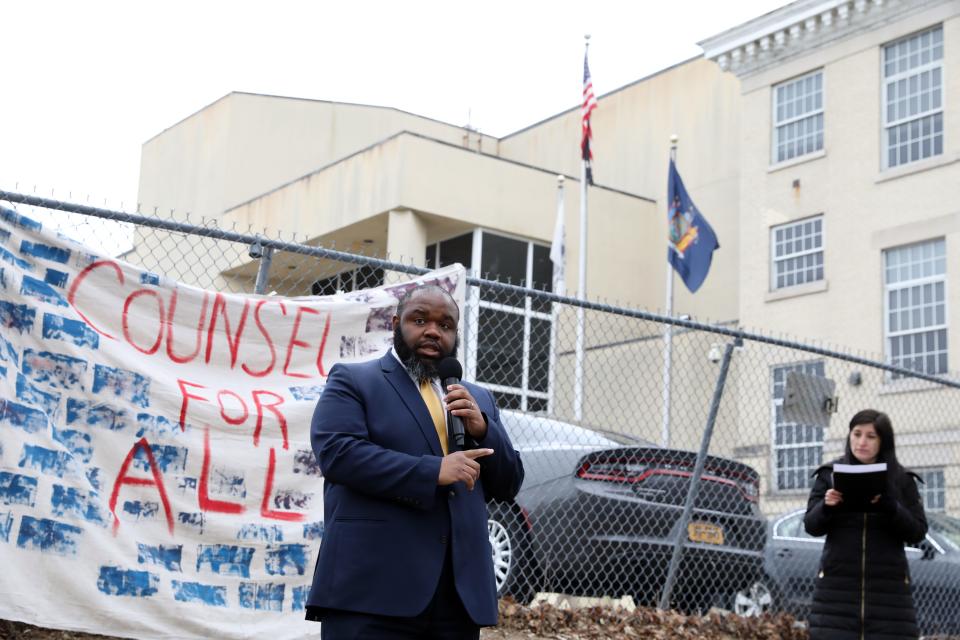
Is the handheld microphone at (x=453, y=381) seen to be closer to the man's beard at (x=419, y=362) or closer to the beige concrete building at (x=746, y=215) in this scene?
the man's beard at (x=419, y=362)

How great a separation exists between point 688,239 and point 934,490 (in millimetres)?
6485

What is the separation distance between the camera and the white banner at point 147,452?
18.4 feet

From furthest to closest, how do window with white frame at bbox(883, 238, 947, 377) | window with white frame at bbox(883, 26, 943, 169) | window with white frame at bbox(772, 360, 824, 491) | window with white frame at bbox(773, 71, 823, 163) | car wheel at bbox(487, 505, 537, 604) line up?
window with white frame at bbox(773, 71, 823, 163)
window with white frame at bbox(883, 26, 943, 169)
window with white frame at bbox(883, 238, 947, 377)
window with white frame at bbox(772, 360, 824, 491)
car wheel at bbox(487, 505, 537, 604)

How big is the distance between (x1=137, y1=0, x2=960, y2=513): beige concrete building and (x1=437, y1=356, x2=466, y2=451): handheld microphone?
44.5 feet

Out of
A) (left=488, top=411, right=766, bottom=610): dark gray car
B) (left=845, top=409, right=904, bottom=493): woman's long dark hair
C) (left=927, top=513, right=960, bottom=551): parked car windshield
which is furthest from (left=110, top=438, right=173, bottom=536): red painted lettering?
(left=927, top=513, right=960, bottom=551): parked car windshield

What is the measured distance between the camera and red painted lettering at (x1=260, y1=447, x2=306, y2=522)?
6199 mm

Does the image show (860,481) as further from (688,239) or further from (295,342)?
(688,239)

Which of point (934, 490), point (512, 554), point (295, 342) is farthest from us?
point (934, 490)

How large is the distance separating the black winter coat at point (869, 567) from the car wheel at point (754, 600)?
8.96 ft

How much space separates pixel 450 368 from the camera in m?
3.98

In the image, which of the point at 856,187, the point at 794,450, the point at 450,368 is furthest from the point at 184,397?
the point at 856,187

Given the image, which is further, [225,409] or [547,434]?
[547,434]

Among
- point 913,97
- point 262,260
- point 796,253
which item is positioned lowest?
point 262,260

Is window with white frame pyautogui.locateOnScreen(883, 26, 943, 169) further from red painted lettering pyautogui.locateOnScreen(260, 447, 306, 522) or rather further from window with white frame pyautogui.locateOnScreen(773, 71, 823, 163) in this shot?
red painted lettering pyautogui.locateOnScreen(260, 447, 306, 522)
